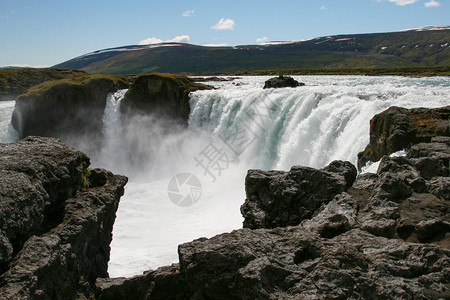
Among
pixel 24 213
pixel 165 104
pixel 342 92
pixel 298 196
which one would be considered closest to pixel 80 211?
pixel 24 213

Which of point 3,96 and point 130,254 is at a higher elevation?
point 3,96

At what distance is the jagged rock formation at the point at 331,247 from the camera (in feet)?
22.5

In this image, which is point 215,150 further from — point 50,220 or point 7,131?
point 7,131

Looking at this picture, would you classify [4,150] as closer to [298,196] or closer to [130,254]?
[298,196]

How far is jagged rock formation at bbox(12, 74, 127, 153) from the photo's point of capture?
46500 millimetres

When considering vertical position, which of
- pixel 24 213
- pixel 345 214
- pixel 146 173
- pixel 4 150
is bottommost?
pixel 146 173

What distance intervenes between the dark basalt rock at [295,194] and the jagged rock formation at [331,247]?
33 millimetres

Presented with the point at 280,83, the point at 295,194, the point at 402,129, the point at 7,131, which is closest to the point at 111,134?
the point at 7,131

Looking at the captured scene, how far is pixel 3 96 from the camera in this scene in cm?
7294

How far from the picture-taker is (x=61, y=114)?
46.6 m

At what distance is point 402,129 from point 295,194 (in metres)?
8.64

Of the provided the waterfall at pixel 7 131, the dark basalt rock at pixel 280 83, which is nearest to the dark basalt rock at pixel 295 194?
the dark basalt rock at pixel 280 83

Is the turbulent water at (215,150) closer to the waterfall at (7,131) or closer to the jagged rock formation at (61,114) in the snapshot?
the waterfall at (7,131)

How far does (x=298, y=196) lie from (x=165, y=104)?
35.4 m
